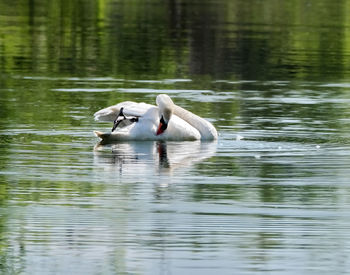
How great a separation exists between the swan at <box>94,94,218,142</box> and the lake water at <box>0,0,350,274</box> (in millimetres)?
183

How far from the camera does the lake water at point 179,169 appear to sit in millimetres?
9648

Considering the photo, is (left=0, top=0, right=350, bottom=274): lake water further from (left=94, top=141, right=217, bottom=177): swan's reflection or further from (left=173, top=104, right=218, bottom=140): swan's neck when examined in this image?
(left=173, top=104, right=218, bottom=140): swan's neck

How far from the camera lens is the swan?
628 inches

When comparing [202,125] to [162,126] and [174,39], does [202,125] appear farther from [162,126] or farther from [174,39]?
[174,39]

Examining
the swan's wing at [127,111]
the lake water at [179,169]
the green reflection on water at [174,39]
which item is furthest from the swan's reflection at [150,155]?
the green reflection on water at [174,39]

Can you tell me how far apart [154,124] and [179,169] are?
2.31 meters

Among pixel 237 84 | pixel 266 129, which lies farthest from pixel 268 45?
pixel 266 129

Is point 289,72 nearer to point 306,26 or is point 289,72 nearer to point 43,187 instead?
point 43,187

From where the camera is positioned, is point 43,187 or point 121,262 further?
point 43,187

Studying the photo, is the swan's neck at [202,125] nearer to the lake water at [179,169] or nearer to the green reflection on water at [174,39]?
the lake water at [179,169]

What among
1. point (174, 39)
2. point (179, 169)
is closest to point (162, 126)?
point (179, 169)

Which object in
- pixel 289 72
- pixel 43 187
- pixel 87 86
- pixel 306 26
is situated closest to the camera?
pixel 43 187

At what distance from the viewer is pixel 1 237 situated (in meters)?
10.1

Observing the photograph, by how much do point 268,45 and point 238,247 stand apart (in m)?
25.8
